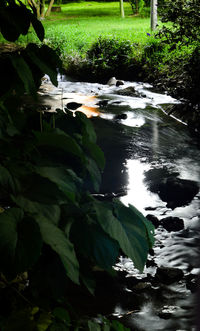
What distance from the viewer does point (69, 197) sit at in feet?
3.22

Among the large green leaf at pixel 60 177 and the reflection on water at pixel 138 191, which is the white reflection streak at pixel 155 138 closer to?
the reflection on water at pixel 138 191

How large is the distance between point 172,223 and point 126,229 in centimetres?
336

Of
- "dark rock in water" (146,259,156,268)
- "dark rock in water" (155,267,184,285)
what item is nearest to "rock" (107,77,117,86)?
"dark rock in water" (146,259,156,268)

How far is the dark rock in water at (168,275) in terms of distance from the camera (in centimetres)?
340

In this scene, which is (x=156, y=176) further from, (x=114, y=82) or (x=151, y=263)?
(x=114, y=82)

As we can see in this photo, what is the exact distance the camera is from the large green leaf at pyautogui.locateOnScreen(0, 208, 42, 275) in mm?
820

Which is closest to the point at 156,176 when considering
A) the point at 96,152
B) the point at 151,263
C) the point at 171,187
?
the point at 171,187

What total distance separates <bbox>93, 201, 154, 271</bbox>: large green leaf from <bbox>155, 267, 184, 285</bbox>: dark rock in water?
251 cm

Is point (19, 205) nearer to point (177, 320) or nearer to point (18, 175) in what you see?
point (18, 175)

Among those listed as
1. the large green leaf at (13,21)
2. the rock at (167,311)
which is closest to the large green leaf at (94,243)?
the large green leaf at (13,21)

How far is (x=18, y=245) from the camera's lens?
32.7 inches

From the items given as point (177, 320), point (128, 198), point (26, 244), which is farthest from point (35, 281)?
point (128, 198)

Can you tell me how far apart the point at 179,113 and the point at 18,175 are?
7492 millimetres

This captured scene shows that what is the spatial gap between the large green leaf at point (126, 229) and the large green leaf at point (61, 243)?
10 centimetres
